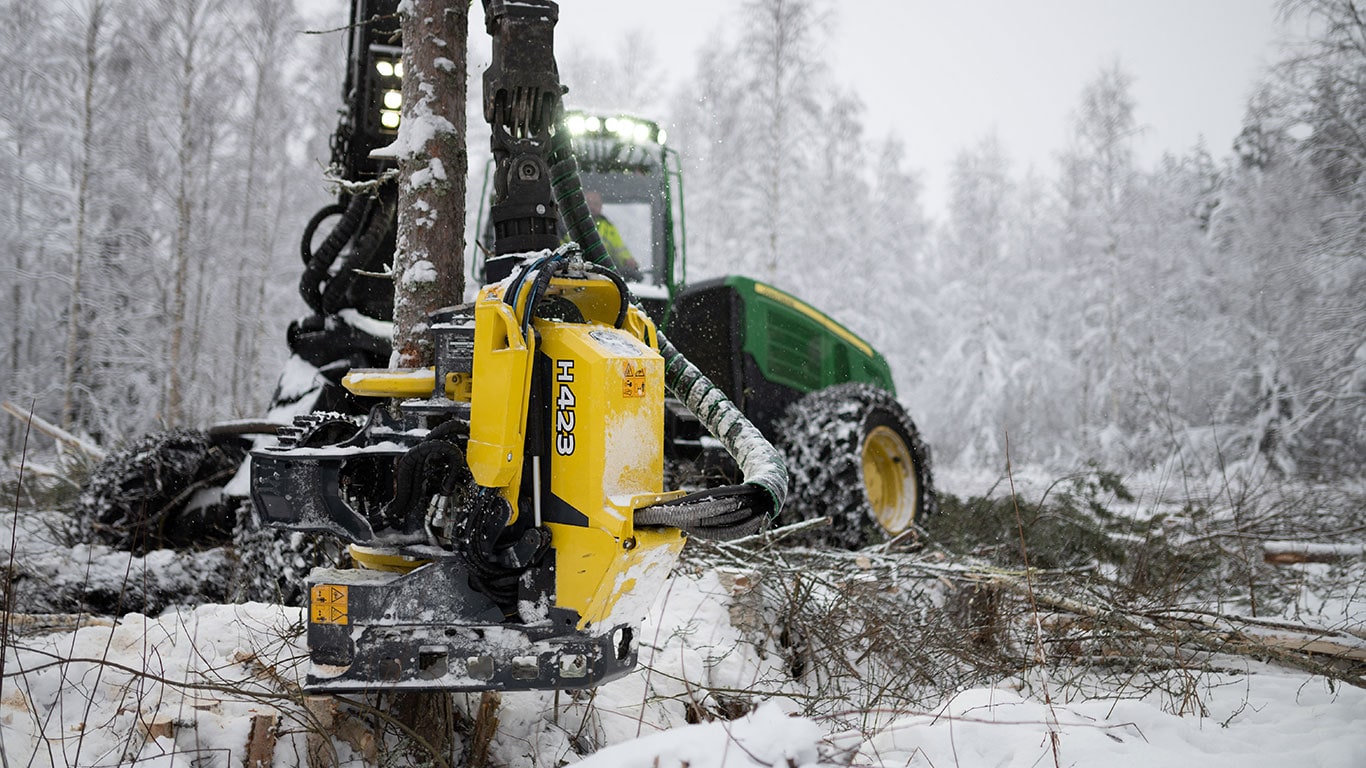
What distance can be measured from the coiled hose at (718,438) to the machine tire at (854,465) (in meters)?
2.06

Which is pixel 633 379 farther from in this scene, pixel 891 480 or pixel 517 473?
pixel 891 480

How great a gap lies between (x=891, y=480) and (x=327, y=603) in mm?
4429

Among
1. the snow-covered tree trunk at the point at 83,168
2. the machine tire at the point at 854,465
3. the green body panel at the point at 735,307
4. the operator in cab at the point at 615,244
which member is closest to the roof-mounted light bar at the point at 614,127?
the green body panel at the point at 735,307

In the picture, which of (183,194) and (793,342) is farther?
(183,194)

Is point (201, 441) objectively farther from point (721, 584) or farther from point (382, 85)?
point (721, 584)

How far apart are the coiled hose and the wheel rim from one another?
290 centimetres

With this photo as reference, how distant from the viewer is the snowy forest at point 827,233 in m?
15.5

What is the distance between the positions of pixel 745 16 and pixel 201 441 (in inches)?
675

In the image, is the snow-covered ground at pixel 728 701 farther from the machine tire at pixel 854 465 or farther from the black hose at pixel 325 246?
the black hose at pixel 325 246

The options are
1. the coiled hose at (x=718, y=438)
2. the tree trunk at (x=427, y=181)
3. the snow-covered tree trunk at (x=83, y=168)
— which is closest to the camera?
the coiled hose at (x=718, y=438)

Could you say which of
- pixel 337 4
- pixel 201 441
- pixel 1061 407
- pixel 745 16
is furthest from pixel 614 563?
pixel 1061 407

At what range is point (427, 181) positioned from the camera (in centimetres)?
380

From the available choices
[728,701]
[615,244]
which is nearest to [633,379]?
[728,701]

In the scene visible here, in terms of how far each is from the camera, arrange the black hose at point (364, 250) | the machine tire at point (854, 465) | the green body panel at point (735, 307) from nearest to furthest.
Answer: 1. the black hose at point (364, 250)
2. the machine tire at point (854, 465)
3. the green body panel at point (735, 307)
